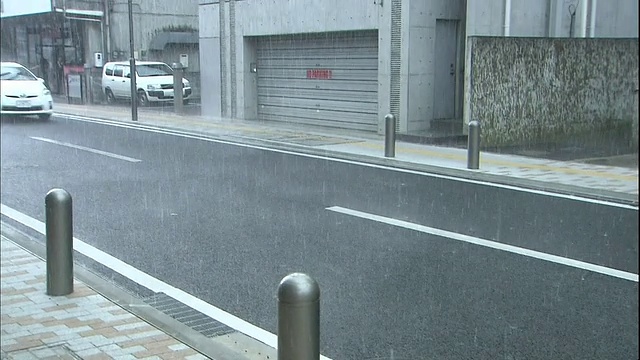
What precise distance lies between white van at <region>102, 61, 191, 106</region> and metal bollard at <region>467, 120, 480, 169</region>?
4759mm

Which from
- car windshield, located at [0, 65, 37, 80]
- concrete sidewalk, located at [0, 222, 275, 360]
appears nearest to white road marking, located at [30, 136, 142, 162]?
car windshield, located at [0, 65, 37, 80]

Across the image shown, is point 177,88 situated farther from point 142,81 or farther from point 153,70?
point 153,70

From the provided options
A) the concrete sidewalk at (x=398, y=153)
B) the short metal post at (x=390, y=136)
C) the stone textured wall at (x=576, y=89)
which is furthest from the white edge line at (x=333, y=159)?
the stone textured wall at (x=576, y=89)

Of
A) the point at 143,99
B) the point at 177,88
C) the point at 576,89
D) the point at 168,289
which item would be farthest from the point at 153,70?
the point at 576,89

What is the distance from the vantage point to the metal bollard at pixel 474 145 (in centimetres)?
1066

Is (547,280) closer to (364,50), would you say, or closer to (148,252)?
(148,252)

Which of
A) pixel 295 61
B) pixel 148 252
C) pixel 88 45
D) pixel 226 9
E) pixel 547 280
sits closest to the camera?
pixel 547 280

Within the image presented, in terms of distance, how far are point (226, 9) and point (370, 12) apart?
20.4ft

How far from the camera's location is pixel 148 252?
6309 millimetres

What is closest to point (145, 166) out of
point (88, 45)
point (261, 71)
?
point (88, 45)

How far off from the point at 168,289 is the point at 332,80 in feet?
38.5

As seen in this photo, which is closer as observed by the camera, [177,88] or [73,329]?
[73,329]

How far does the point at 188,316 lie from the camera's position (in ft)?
15.1

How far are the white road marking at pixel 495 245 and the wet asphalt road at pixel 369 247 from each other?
11 cm
